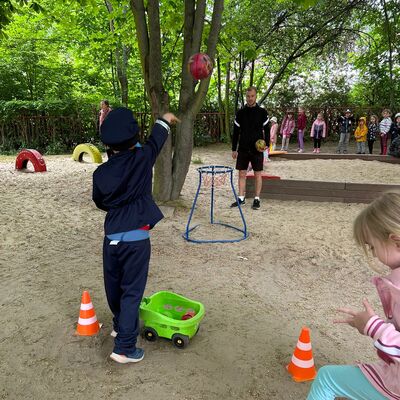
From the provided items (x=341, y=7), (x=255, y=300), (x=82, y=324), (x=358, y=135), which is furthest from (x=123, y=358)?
(x=341, y=7)

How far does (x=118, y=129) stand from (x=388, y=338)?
6.09ft

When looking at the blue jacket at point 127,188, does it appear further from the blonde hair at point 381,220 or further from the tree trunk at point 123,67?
the tree trunk at point 123,67

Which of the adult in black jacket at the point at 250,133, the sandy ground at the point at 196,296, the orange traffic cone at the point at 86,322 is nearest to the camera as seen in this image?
the sandy ground at the point at 196,296

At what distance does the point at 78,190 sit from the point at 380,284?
720 cm

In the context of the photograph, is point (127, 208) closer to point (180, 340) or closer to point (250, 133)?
point (180, 340)

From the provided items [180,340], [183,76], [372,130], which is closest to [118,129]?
[180,340]

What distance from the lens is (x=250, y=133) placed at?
257 inches

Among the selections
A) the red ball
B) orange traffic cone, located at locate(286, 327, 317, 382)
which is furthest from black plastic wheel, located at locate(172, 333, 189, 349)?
the red ball

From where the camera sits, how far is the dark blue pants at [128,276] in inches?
105

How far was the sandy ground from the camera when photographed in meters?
2.62

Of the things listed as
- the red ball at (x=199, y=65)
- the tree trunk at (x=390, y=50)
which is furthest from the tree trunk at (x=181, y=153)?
the tree trunk at (x=390, y=50)

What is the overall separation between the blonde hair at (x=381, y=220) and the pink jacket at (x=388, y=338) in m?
0.15

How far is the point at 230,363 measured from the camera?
2.79 m

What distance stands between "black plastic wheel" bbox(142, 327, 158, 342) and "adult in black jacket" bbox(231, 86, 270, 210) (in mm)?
4164
